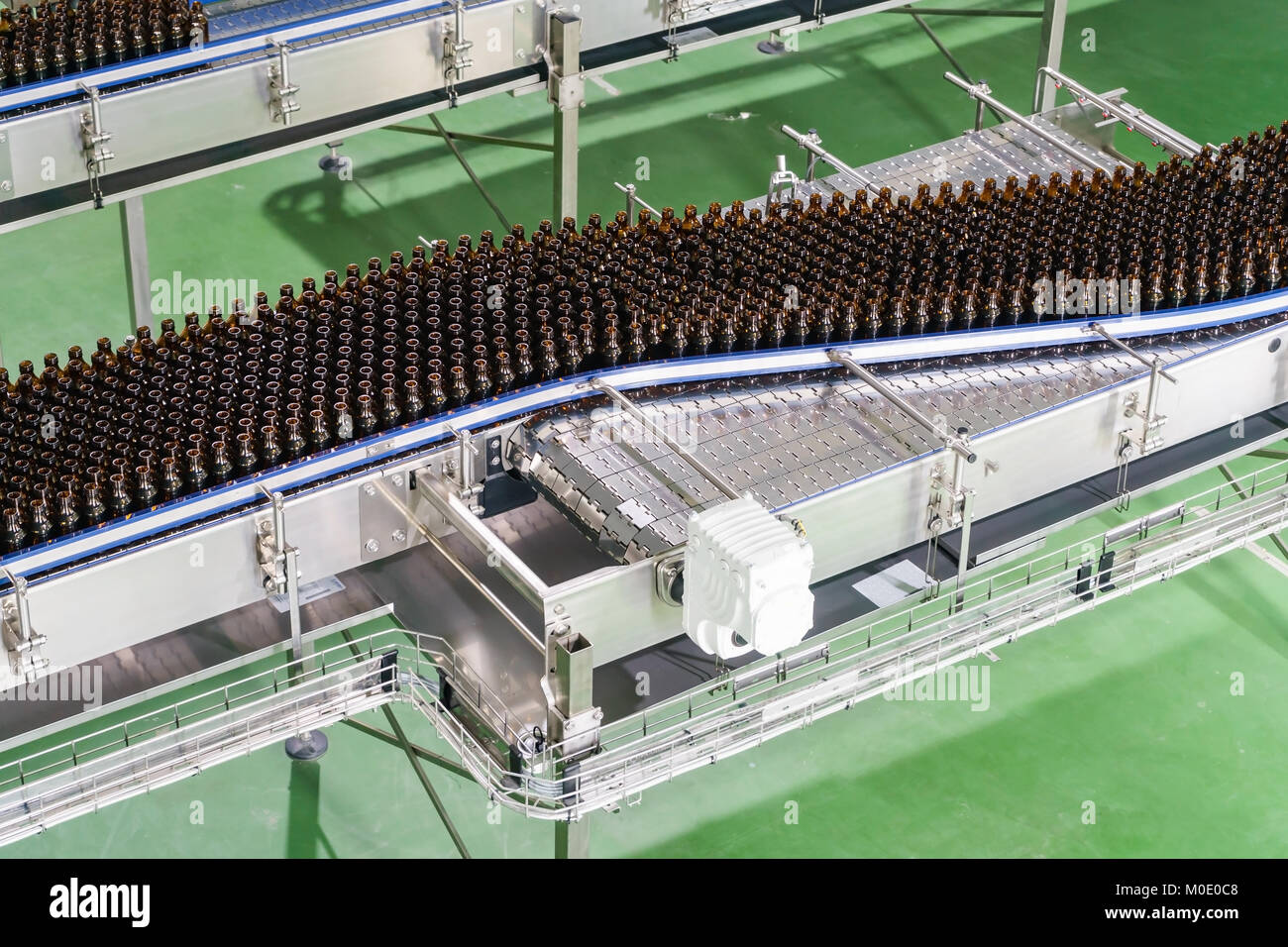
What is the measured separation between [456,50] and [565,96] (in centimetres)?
58

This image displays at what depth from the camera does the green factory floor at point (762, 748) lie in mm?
7969

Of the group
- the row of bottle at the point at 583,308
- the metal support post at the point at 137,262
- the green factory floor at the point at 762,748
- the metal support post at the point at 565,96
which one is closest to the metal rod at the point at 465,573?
the row of bottle at the point at 583,308

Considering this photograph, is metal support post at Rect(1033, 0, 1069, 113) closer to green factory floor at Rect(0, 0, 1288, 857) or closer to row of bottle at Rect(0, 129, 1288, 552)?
green factory floor at Rect(0, 0, 1288, 857)

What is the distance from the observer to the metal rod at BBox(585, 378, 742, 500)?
633 cm

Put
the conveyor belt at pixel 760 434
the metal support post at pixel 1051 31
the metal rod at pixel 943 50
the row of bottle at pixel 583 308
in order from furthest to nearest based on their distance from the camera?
the metal rod at pixel 943 50, the metal support post at pixel 1051 31, the conveyor belt at pixel 760 434, the row of bottle at pixel 583 308

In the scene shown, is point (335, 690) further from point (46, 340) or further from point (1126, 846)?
point (46, 340)

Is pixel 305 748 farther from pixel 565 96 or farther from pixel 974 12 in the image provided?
pixel 974 12

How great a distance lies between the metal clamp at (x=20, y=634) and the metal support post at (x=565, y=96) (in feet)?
13.5

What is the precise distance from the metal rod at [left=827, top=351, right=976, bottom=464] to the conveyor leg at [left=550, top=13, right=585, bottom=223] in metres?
2.63

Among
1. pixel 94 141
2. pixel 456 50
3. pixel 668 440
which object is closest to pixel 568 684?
pixel 668 440

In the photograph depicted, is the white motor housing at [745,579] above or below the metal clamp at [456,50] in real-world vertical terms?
below

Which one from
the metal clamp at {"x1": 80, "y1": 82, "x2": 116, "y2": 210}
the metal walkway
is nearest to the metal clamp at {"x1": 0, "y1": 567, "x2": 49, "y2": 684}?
the metal walkway

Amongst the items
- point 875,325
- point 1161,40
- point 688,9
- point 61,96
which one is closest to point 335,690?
point 875,325

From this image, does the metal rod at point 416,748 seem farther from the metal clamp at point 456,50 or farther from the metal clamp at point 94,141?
the metal clamp at point 456,50
